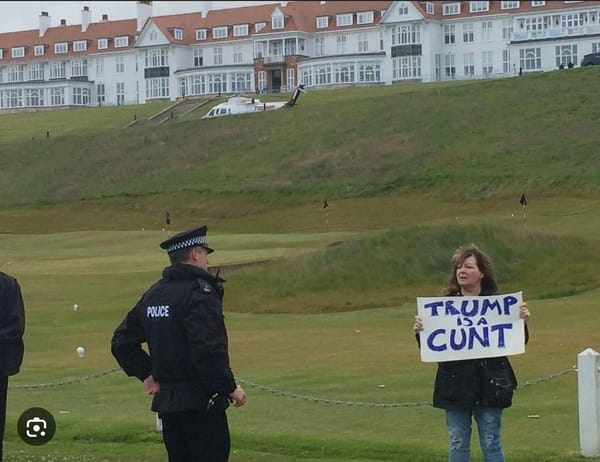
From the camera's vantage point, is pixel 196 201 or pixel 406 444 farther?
pixel 196 201

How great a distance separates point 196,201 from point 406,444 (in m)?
62.4

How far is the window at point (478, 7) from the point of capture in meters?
134

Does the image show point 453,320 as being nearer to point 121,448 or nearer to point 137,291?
point 121,448

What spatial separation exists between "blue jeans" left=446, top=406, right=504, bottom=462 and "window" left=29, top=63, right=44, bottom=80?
63.2 m

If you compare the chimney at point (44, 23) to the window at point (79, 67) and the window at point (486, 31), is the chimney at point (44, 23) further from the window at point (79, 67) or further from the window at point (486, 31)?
the window at point (486, 31)

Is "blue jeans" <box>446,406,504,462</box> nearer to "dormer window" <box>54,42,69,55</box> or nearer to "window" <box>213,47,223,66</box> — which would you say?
"dormer window" <box>54,42,69,55</box>

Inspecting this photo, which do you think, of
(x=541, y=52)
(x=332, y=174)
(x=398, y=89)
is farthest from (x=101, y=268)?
(x=541, y=52)

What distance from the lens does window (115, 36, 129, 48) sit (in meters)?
127

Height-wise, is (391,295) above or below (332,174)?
below

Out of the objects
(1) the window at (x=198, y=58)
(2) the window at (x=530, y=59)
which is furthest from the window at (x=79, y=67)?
(2) the window at (x=530, y=59)

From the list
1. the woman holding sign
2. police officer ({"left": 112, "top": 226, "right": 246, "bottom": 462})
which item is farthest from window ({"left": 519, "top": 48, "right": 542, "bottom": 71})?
police officer ({"left": 112, "top": 226, "right": 246, "bottom": 462})

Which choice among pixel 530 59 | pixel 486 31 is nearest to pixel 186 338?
pixel 530 59

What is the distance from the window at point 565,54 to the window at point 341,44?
2560cm

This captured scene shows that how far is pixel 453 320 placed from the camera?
1006cm
